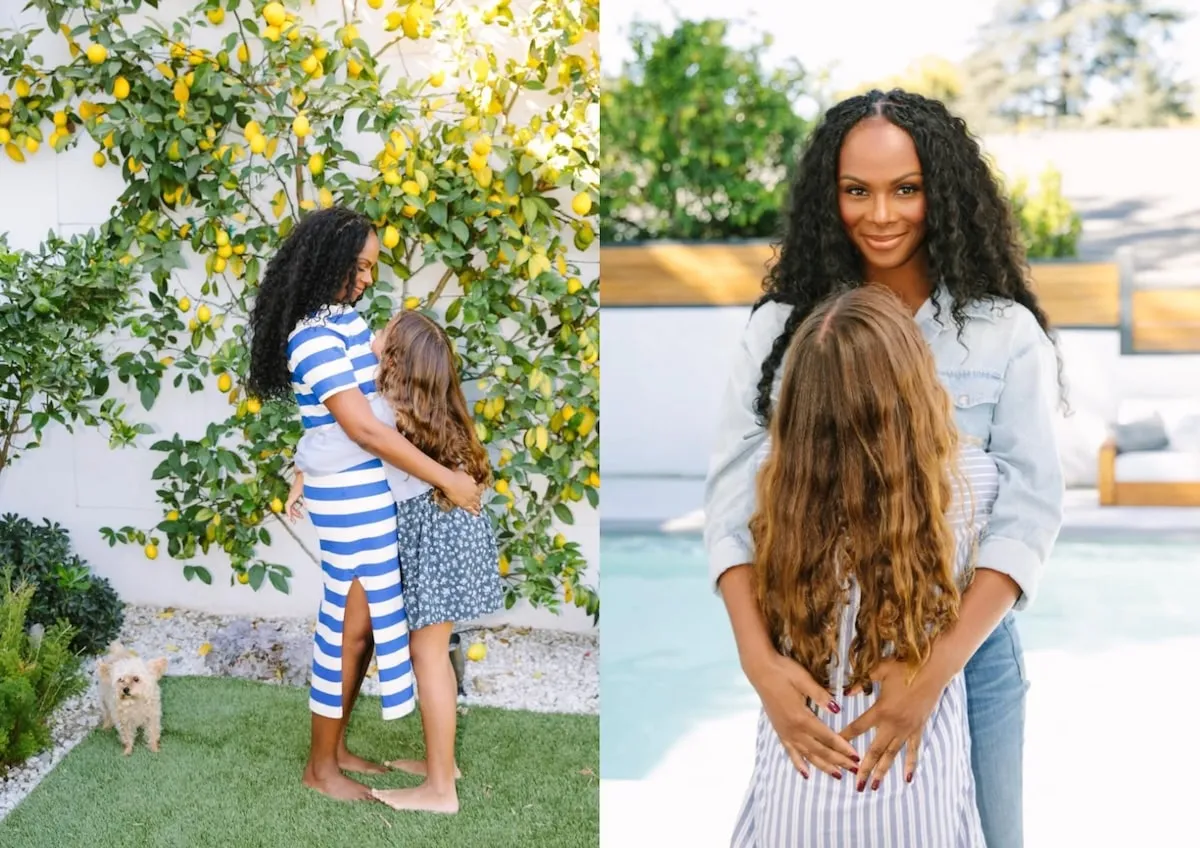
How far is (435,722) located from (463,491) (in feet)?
1.46

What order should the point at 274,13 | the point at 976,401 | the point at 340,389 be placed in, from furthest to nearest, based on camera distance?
the point at 274,13
the point at 340,389
the point at 976,401

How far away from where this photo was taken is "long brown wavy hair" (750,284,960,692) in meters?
1.30

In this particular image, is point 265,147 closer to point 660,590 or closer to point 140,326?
point 140,326

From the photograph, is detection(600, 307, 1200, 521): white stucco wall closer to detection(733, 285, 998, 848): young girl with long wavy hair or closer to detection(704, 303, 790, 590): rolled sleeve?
detection(704, 303, 790, 590): rolled sleeve

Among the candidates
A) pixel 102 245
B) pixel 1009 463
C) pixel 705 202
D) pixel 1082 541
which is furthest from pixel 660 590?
pixel 1009 463

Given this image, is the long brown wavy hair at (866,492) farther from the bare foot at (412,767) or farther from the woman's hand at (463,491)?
the bare foot at (412,767)

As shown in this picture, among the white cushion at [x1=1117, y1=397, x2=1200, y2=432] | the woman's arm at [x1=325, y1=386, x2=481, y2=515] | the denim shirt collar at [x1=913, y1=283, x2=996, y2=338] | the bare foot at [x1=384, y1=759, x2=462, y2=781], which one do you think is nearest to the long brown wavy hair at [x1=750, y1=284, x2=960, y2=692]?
the denim shirt collar at [x1=913, y1=283, x2=996, y2=338]

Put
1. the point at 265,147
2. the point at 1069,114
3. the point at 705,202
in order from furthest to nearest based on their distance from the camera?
the point at 1069,114
the point at 705,202
the point at 265,147

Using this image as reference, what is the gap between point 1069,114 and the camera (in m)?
7.73

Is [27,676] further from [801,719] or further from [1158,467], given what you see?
[1158,467]

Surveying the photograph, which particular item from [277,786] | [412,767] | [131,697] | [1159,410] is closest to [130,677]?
[131,697]

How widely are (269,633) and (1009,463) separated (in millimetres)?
1964

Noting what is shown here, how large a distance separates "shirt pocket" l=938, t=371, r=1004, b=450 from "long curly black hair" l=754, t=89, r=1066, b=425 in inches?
2.5

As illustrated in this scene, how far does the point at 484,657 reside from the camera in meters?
2.92
